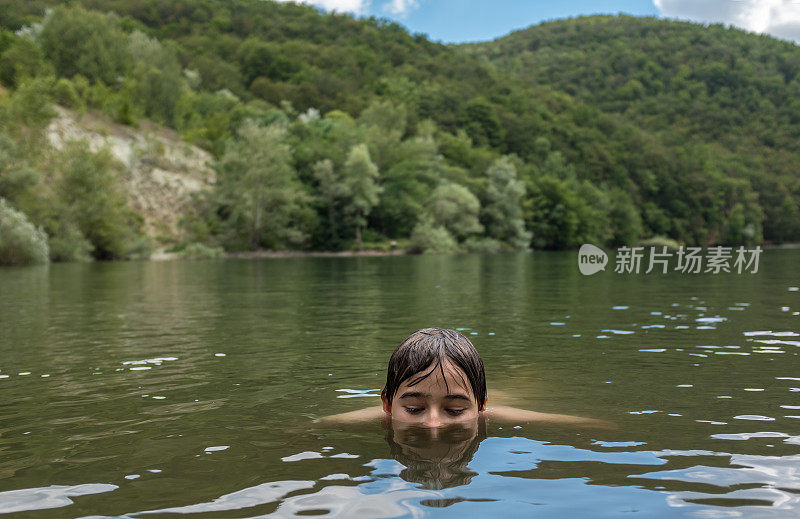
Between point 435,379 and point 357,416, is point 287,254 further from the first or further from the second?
point 435,379

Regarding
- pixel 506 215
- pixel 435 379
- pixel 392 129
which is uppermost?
pixel 392 129

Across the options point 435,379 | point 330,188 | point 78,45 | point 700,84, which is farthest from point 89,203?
point 700,84

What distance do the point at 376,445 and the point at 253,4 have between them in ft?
562

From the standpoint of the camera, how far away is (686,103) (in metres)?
163

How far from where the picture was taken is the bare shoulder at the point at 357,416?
636 centimetres

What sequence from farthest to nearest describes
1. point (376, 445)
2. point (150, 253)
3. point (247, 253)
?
point (247, 253) < point (150, 253) < point (376, 445)

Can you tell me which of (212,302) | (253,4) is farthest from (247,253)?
(253,4)

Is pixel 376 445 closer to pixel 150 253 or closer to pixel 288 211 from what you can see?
pixel 150 253

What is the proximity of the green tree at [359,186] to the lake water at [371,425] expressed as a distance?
Answer: 197 feet

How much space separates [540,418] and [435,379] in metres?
1.64

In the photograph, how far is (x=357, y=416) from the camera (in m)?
6.48

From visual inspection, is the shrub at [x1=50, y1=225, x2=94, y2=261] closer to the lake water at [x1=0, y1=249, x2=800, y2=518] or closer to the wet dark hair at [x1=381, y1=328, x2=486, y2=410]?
the lake water at [x1=0, y1=249, x2=800, y2=518]

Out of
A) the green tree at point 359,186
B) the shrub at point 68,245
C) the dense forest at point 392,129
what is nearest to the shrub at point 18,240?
the dense forest at point 392,129

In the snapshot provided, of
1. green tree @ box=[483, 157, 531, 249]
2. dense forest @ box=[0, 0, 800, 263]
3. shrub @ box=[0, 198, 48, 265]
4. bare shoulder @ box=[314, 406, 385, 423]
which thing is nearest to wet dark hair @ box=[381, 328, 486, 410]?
bare shoulder @ box=[314, 406, 385, 423]
